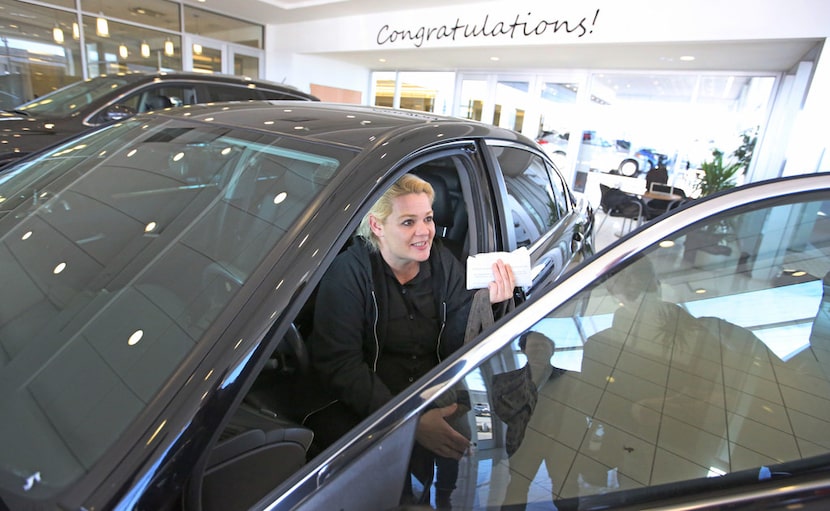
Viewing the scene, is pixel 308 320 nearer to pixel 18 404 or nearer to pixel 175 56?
pixel 18 404

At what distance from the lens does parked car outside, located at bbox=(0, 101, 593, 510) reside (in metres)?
0.70

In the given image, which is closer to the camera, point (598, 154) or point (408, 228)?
point (408, 228)

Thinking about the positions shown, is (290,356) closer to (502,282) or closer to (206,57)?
(502,282)

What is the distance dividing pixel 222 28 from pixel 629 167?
30.4 feet

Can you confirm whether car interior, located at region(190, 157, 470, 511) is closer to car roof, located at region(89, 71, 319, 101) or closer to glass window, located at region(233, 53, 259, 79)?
car roof, located at region(89, 71, 319, 101)

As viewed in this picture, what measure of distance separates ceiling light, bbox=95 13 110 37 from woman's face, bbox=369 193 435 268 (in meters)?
9.63

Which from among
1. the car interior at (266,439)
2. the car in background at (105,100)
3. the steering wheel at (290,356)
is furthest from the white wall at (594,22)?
the steering wheel at (290,356)

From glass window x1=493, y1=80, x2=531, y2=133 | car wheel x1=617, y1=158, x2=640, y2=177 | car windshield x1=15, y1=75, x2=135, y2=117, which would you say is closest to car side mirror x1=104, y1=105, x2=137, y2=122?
car windshield x1=15, y1=75, x2=135, y2=117

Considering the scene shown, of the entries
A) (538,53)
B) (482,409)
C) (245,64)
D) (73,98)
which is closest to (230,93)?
(73,98)

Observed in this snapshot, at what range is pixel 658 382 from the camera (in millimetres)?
854

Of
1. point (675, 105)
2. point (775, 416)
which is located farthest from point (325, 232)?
point (675, 105)

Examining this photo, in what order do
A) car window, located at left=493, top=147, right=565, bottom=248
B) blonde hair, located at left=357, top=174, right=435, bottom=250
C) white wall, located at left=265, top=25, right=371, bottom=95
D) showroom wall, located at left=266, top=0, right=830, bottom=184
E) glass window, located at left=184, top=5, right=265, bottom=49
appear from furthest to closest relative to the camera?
white wall, located at left=265, top=25, right=371, bottom=95 → glass window, located at left=184, top=5, right=265, bottom=49 → showroom wall, located at left=266, top=0, right=830, bottom=184 → car window, located at left=493, top=147, right=565, bottom=248 → blonde hair, located at left=357, top=174, right=435, bottom=250

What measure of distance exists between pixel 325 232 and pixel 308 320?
763 millimetres

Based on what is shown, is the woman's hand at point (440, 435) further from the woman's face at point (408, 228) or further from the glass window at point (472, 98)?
the glass window at point (472, 98)
